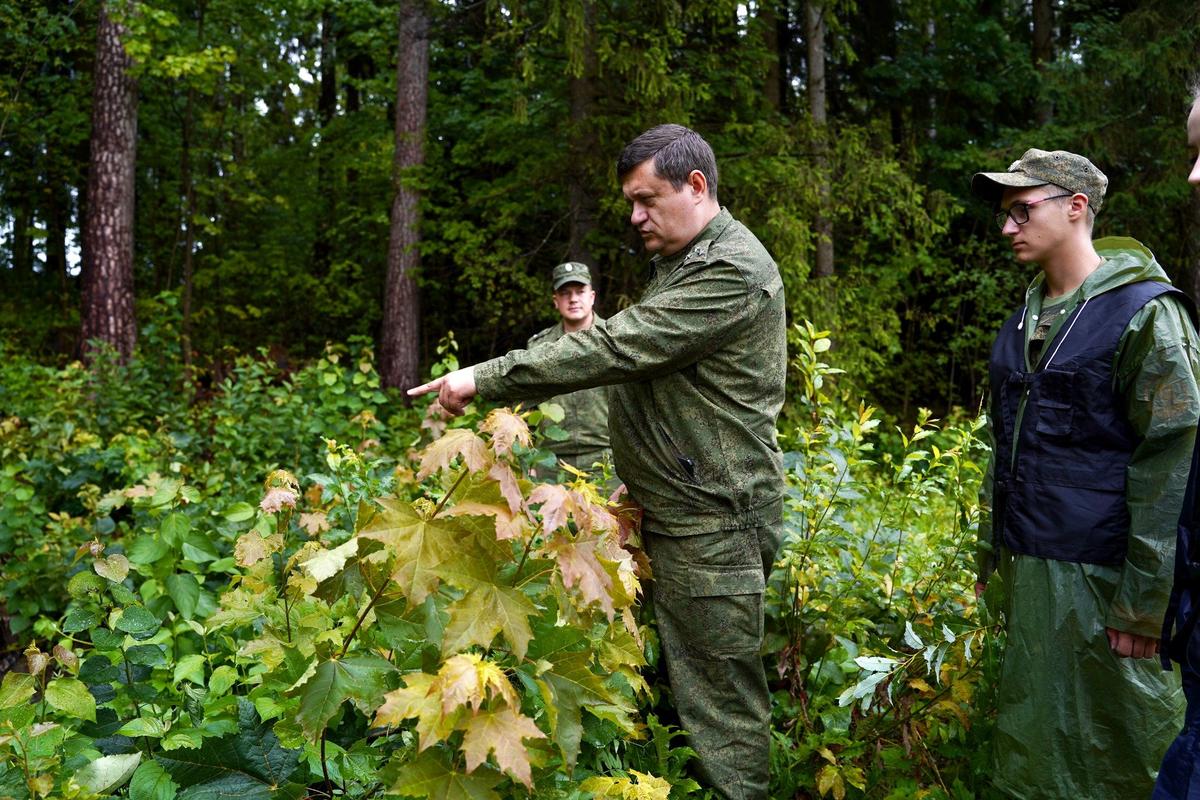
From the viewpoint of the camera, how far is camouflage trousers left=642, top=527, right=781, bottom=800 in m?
2.76

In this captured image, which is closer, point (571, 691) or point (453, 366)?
point (571, 691)

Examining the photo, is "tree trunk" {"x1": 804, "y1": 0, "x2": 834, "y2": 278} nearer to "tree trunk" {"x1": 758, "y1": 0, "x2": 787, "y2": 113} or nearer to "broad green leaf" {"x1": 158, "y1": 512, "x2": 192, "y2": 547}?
"tree trunk" {"x1": 758, "y1": 0, "x2": 787, "y2": 113}

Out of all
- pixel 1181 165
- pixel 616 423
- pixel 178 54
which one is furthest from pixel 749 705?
pixel 1181 165

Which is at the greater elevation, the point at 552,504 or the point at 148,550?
the point at 552,504

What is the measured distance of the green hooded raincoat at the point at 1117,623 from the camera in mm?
2336

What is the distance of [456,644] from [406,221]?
1027 cm

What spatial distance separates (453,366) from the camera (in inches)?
190

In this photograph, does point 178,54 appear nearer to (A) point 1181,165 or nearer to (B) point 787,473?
(B) point 787,473

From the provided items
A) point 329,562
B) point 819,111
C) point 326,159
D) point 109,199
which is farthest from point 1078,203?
point 326,159

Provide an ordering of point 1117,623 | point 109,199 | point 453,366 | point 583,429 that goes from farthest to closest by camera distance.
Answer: point 109,199 → point 583,429 → point 453,366 → point 1117,623

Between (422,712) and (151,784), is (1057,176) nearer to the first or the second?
(422,712)

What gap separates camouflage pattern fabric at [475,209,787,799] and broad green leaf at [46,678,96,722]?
1447 mm

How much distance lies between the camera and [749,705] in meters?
2.81

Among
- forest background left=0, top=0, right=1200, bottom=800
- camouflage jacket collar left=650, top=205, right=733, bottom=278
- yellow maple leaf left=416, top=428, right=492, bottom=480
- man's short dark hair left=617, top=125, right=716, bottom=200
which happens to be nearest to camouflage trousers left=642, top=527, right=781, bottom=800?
forest background left=0, top=0, right=1200, bottom=800
